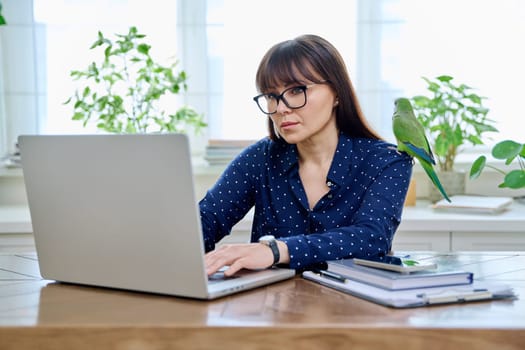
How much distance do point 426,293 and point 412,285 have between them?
0.04m

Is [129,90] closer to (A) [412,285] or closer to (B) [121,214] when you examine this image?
(B) [121,214]

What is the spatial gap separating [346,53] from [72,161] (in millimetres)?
2087

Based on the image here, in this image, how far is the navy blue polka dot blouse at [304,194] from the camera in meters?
1.77

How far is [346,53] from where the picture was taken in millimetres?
3195

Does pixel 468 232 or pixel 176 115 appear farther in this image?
pixel 176 115

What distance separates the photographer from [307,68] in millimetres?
1882

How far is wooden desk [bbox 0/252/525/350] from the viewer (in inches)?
42.8

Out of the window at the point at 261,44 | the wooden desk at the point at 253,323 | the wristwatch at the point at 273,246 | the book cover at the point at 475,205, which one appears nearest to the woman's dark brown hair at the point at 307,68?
the wristwatch at the point at 273,246

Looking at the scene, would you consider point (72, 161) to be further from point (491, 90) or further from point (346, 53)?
point (491, 90)

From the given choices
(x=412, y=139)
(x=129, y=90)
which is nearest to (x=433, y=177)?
(x=412, y=139)

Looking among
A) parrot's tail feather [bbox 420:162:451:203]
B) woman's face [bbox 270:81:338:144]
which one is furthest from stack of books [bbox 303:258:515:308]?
woman's face [bbox 270:81:338:144]

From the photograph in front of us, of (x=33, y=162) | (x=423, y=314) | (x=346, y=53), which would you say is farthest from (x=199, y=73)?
(x=423, y=314)

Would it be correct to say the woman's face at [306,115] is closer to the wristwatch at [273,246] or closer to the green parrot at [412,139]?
the green parrot at [412,139]

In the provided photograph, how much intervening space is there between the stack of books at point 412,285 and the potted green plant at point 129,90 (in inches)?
68.3
